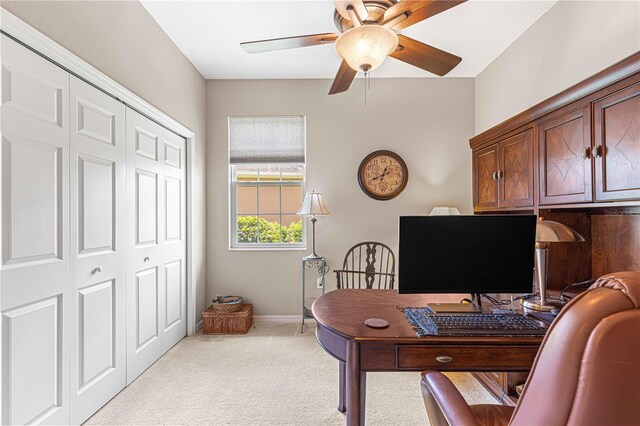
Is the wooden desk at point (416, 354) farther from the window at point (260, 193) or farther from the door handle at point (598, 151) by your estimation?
the window at point (260, 193)

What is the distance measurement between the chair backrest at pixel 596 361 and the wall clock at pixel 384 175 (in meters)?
2.92

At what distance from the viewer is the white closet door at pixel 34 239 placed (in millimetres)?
1366

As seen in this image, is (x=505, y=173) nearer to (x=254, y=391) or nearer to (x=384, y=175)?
(x=384, y=175)

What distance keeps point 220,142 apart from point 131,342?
2212mm

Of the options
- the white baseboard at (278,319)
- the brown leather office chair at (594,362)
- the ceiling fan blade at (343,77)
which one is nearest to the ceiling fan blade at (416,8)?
the ceiling fan blade at (343,77)

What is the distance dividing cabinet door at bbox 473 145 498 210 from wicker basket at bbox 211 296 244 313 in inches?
101

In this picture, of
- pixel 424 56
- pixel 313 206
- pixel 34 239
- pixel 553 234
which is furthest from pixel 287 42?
pixel 553 234

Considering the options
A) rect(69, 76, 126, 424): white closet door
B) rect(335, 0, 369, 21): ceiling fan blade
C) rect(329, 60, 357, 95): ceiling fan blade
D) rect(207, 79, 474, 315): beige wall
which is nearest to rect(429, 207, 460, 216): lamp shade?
rect(207, 79, 474, 315): beige wall

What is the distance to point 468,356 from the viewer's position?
1.24m

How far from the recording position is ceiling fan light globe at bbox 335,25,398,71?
5.11ft

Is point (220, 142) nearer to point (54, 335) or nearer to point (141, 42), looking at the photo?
point (141, 42)

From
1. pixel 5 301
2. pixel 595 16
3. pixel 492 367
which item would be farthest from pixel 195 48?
pixel 492 367

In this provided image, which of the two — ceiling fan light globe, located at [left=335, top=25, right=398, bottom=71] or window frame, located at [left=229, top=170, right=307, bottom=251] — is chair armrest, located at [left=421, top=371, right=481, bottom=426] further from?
window frame, located at [left=229, top=170, right=307, bottom=251]

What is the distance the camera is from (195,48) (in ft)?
9.53
